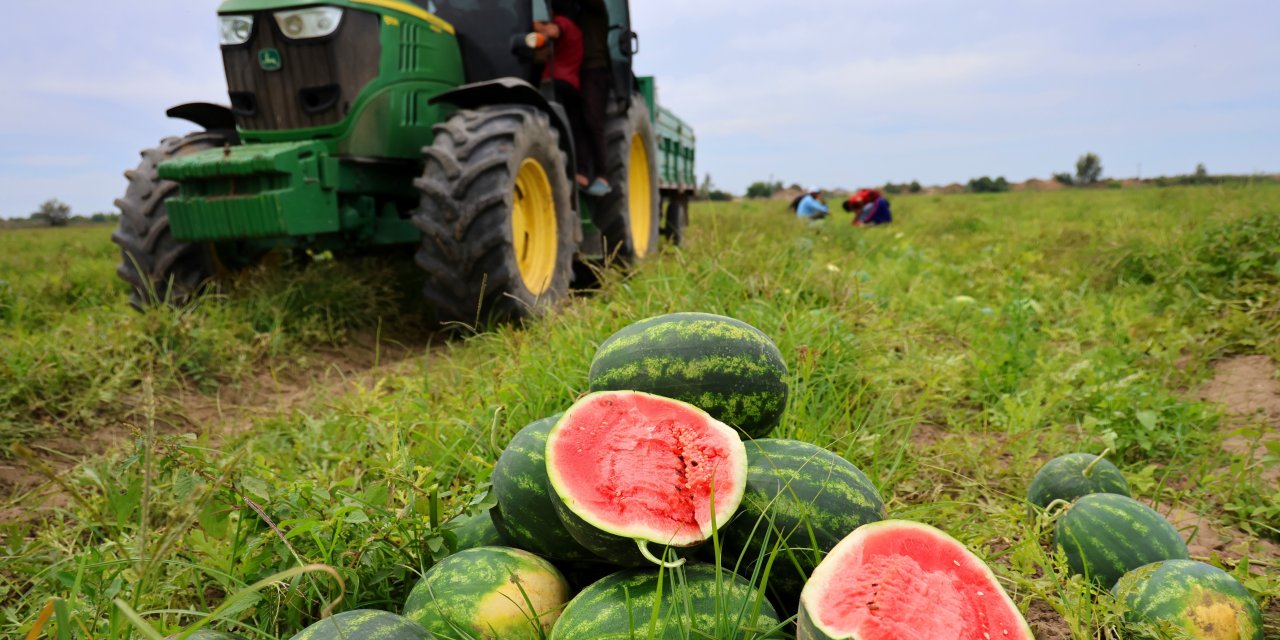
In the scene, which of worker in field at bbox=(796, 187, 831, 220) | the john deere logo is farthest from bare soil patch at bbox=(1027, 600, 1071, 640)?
worker in field at bbox=(796, 187, 831, 220)

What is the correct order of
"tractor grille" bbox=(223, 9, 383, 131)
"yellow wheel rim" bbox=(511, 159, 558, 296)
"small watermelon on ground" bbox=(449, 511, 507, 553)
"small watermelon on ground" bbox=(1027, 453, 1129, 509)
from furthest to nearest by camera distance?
"yellow wheel rim" bbox=(511, 159, 558, 296) < "tractor grille" bbox=(223, 9, 383, 131) < "small watermelon on ground" bbox=(1027, 453, 1129, 509) < "small watermelon on ground" bbox=(449, 511, 507, 553)

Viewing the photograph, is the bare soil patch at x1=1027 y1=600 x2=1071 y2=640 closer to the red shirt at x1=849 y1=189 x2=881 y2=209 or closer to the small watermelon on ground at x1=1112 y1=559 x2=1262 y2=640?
the small watermelon on ground at x1=1112 y1=559 x2=1262 y2=640

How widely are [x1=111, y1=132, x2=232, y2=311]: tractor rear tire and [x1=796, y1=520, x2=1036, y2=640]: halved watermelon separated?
4.98 m

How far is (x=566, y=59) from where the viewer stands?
6.01 meters

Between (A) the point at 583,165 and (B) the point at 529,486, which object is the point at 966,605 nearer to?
(B) the point at 529,486

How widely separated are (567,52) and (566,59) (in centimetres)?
6

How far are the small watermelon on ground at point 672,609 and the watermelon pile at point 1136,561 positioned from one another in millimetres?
796

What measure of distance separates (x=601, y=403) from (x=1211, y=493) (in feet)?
8.15

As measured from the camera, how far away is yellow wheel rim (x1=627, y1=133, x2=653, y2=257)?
8.01 m

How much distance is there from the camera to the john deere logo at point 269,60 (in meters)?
4.80

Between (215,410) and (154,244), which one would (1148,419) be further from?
(154,244)

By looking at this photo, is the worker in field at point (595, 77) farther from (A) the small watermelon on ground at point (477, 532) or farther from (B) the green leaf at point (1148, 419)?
(A) the small watermelon on ground at point (477, 532)

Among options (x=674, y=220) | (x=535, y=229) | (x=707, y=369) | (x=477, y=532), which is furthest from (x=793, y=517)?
(x=674, y=220)

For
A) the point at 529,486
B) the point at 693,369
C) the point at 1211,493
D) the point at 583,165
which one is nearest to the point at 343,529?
the point at 529,486
